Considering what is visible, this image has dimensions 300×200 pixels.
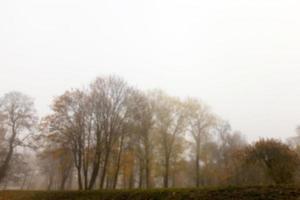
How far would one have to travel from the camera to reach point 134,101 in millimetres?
29016

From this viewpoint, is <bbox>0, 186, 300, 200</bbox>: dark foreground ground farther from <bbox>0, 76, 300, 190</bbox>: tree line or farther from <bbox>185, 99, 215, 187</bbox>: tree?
<bbox>185, 99, 215, 187</bbox>: tree

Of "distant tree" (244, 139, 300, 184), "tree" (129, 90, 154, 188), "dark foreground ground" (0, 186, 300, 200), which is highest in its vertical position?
"tree" (129, 90, 154, 188)

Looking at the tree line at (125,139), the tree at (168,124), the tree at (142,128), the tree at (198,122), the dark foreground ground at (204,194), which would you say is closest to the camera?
the dark foreground ground at (204,194)

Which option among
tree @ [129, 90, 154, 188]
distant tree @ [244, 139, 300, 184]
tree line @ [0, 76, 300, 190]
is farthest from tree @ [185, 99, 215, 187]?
distant tree @ [244, 139, 300, 184]

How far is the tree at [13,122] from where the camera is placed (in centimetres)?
3229

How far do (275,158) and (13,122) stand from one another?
1222 inches

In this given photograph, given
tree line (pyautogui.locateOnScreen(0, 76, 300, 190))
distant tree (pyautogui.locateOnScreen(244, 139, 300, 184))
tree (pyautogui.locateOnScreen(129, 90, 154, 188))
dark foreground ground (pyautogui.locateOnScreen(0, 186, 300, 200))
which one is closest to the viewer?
dark foreground ground (pyautogui.locateOnScreen(0, 186, 300, 200))

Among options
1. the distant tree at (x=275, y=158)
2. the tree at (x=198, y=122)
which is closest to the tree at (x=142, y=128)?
the tree at (x=198, y=122)

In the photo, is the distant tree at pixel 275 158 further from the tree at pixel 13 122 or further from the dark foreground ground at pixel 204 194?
the tree at pixel 13 122

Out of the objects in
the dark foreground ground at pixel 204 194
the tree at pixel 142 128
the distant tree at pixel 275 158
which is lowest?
the dark foreground ground at pixel 204 194

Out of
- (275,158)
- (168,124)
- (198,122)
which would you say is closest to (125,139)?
(168,124)

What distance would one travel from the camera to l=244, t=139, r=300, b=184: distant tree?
17.0 meters

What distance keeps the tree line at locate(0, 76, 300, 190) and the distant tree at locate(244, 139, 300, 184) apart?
7 cm

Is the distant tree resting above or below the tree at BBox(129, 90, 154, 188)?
below
